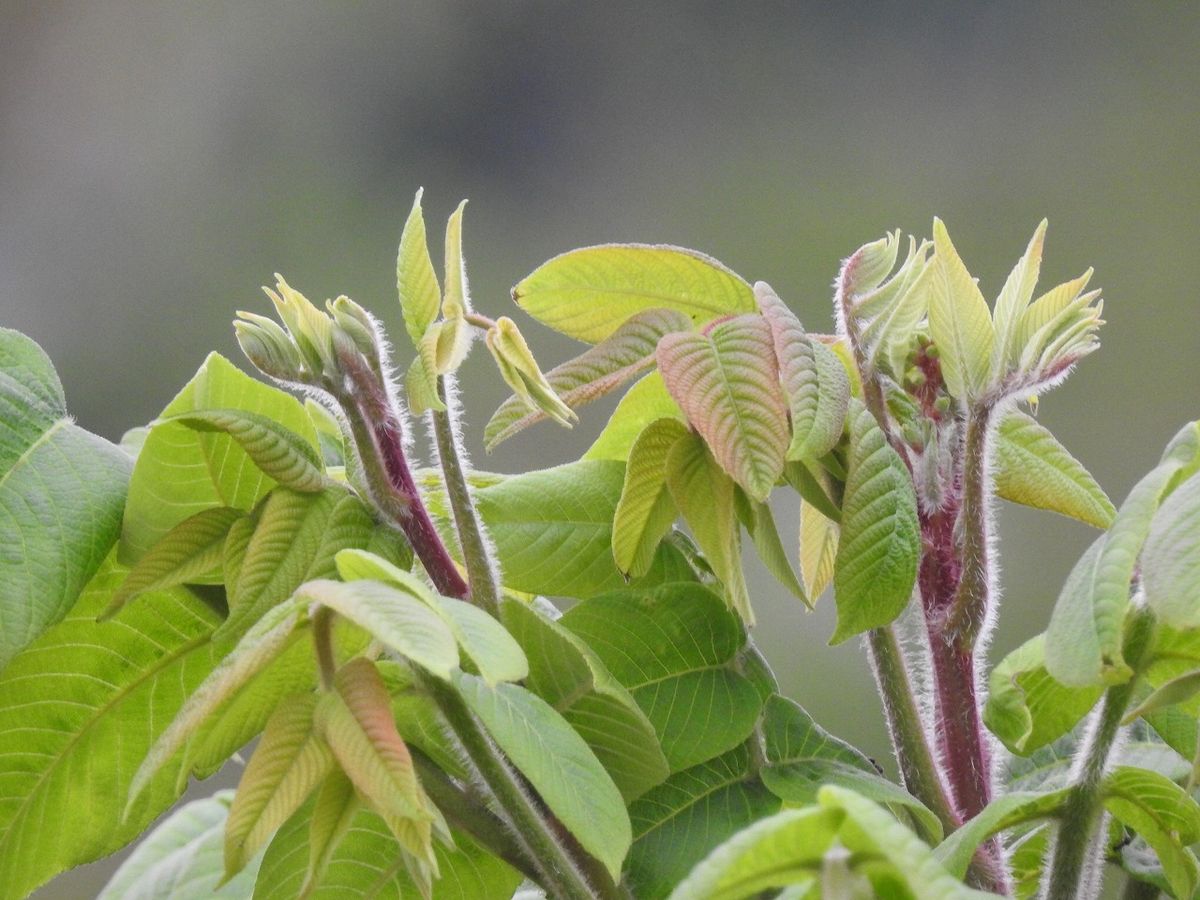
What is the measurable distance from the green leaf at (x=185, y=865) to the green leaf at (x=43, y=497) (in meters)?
0.12

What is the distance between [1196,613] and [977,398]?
127 mm

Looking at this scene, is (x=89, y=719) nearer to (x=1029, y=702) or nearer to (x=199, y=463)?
(x=199, y=463)

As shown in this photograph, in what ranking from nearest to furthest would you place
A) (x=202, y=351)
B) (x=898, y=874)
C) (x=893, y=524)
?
1. (x=898, y=874)
2. (x=893, y=524)
3. (x=202, y=351)

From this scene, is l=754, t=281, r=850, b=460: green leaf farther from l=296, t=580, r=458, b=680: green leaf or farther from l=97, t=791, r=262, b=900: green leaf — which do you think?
l=97, t=791, r=262, b=900: green leaf

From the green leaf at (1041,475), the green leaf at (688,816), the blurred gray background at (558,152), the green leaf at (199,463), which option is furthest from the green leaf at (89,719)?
the blurred gray background at (558,152)

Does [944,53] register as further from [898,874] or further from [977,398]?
[898,874]

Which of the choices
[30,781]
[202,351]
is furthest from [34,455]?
[202,351]

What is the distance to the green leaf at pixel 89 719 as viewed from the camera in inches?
14.3

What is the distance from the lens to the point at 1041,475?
39 centimetres

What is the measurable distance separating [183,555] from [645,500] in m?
0.12

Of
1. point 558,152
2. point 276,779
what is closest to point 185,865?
point 276,779

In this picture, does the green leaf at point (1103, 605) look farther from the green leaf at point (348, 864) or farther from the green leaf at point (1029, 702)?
the green leaf at point (348, 864)

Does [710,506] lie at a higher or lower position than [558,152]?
higher

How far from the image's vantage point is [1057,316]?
0.36m
